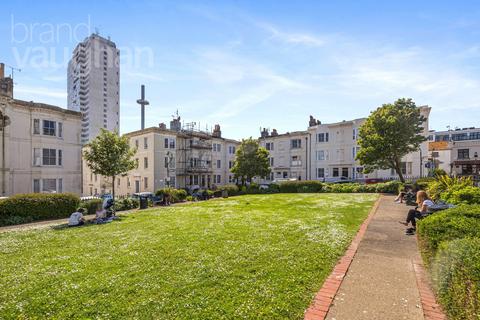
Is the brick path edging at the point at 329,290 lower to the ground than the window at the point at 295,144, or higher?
lower

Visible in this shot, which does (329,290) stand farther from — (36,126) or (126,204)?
(36,126)

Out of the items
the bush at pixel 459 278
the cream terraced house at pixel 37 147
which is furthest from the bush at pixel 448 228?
the cream terraced house at pixel 37 147

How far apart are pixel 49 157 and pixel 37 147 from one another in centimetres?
139

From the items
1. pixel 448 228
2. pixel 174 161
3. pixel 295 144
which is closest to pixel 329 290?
pixel 448 228

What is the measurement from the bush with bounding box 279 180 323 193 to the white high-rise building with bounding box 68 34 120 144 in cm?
12692

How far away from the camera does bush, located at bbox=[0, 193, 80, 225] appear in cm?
1505

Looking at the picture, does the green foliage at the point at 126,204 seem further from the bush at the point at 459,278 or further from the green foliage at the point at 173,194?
the bush at the point at 459,278

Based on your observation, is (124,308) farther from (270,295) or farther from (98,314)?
(270,295)

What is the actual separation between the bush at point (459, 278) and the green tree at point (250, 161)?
31141mm

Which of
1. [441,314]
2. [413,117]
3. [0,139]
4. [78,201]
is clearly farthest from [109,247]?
[413,117]

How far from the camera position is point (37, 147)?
25.2m

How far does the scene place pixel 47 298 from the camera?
481 centimetres

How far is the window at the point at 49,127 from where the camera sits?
26.0m

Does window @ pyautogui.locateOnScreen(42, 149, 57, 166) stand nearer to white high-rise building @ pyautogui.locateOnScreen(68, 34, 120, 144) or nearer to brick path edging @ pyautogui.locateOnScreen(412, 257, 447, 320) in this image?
brick path edging @ pyautogui.locateOnScreen(412, 257, 447, 320)
